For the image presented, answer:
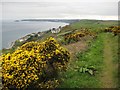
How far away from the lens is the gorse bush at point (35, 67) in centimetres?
1686

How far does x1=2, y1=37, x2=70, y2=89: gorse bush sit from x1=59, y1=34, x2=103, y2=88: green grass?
2.99 feet

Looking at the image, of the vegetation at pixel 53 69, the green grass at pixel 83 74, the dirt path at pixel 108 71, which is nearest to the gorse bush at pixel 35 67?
the vegetation at pixel 53 69

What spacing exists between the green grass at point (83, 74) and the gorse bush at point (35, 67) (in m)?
0.91

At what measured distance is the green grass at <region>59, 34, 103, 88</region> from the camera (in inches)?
772

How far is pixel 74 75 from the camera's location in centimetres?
2138

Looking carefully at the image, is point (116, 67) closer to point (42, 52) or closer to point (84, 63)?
point (84, 63)

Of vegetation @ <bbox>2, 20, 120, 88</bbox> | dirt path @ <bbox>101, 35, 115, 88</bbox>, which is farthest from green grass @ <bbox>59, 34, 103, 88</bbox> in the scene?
dirt path @ <bbox>101, 35, 115, 88</bbox>

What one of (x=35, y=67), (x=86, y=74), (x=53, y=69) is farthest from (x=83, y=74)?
(x=35, y=67)

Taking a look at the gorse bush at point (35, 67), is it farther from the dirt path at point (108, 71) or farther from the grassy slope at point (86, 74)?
the dirt path at point (108, 71)

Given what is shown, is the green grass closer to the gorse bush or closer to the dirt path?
the dirt path

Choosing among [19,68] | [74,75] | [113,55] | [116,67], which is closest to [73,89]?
[74,75]

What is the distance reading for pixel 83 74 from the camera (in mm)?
21562

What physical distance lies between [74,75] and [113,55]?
749cm

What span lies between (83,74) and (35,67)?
5.15m
